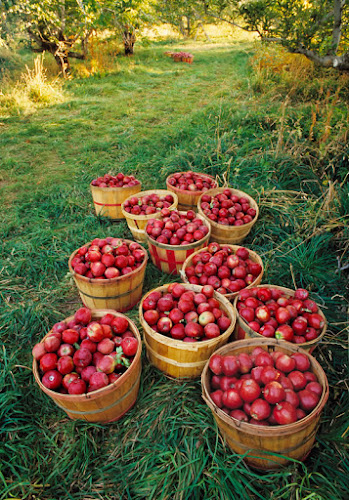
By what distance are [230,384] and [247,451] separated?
0.41 meters

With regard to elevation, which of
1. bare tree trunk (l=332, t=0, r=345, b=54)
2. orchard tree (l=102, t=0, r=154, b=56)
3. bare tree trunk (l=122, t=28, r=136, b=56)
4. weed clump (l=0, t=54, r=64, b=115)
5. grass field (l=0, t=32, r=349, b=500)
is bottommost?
grass field (l=0, t=32, r=349, b=500)

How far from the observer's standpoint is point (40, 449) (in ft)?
7.93

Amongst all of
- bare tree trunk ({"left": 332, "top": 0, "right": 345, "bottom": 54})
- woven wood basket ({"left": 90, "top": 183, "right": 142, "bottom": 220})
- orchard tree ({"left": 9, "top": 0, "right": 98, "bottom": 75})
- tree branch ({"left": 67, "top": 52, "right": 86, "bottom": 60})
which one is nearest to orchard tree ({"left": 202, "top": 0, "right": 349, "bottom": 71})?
bare tree trunk ({"left": 332, "top": 0, "right": 345, "bottom": 54})

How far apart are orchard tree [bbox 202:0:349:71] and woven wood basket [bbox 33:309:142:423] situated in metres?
6.10

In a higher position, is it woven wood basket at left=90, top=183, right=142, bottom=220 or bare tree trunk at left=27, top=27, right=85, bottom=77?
bare tree trunk at left=27, top=27, right=85, bottom=77

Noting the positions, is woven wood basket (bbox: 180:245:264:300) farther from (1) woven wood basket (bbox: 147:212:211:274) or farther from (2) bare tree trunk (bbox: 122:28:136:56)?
(2) bare tree trunk (bbox: 122:28:136:56)

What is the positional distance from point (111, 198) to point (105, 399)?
323 cm

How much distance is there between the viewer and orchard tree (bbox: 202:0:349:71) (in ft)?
17.9

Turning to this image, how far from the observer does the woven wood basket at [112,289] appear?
3131mm

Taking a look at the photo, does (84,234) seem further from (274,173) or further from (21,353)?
(274,173)

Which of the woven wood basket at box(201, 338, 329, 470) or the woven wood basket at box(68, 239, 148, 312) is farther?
the woven wood basket at box(68, 239, 148, 312)

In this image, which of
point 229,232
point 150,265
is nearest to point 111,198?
point 150,265

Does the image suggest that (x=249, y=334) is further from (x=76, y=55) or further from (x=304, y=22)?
(x=76, y=55)

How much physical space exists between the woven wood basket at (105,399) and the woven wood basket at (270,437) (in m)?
0.58
